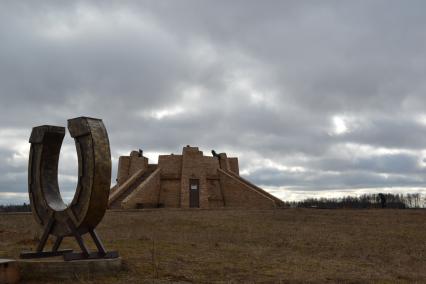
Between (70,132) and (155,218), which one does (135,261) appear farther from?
(155,218)

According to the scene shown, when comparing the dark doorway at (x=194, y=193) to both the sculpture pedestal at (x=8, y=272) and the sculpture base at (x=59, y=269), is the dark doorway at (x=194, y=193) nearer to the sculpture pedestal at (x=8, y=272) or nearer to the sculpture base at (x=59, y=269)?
the sculpture base at (x=59, y=269)

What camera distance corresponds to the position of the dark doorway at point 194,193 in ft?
84.0

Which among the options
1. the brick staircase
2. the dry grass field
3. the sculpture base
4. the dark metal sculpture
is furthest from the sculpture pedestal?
the brick staircase

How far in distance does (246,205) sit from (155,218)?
30.8ft

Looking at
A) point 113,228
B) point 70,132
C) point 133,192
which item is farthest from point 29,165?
point 133,192

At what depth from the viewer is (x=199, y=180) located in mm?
26344

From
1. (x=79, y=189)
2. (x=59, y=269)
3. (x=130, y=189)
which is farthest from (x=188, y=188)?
(x=59, y=269)

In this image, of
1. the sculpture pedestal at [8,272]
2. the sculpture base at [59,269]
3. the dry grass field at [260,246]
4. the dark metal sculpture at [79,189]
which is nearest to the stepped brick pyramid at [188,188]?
the dry grass field at [260,246]

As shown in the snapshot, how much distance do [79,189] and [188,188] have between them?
18691mm

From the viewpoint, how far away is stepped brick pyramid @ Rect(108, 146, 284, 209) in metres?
25.2

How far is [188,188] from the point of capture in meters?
25.9

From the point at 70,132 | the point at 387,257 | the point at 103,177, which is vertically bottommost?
the point at 387,257

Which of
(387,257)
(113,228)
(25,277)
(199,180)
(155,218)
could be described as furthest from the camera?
(199,180)

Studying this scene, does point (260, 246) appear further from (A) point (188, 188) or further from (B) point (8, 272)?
(A) point (188, 188)
